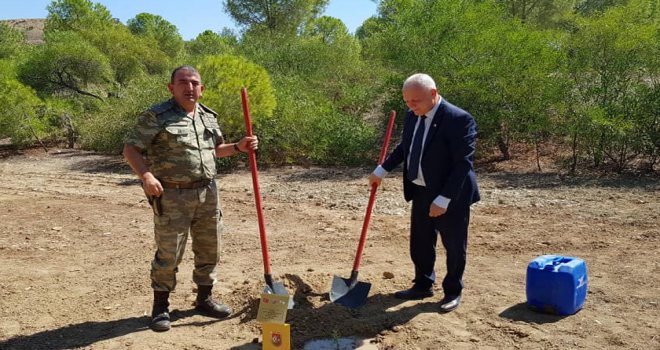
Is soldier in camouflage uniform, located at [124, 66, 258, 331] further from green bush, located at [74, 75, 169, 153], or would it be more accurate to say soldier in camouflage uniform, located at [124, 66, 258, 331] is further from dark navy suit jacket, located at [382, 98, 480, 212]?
green bush, located at [74, 75, 169, 153]

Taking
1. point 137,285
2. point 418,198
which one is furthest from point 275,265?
point 418,198

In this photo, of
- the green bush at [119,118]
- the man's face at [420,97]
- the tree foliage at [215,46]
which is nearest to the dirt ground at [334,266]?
the man's face at [420,97]

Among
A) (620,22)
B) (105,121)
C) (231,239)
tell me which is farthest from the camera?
(105,121)

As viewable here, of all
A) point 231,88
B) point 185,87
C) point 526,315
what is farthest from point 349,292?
point 231,88

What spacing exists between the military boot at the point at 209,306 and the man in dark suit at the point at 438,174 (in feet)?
4.77

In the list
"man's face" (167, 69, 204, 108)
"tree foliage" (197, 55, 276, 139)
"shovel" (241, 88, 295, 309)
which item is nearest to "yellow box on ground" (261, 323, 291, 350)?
"shovel" (241, 88, 295, 309)

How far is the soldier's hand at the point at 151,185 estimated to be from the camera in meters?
3.55

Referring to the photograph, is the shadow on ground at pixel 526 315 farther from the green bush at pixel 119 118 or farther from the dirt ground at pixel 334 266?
the green bush at pixel 119 118

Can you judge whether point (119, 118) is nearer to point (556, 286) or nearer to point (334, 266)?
point (334, 266)

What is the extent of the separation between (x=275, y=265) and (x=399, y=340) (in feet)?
6.35

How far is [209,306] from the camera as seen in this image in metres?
4.20

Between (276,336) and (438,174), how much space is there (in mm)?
1545

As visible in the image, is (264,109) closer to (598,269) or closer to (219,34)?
(598,269)

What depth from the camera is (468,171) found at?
152 inches
